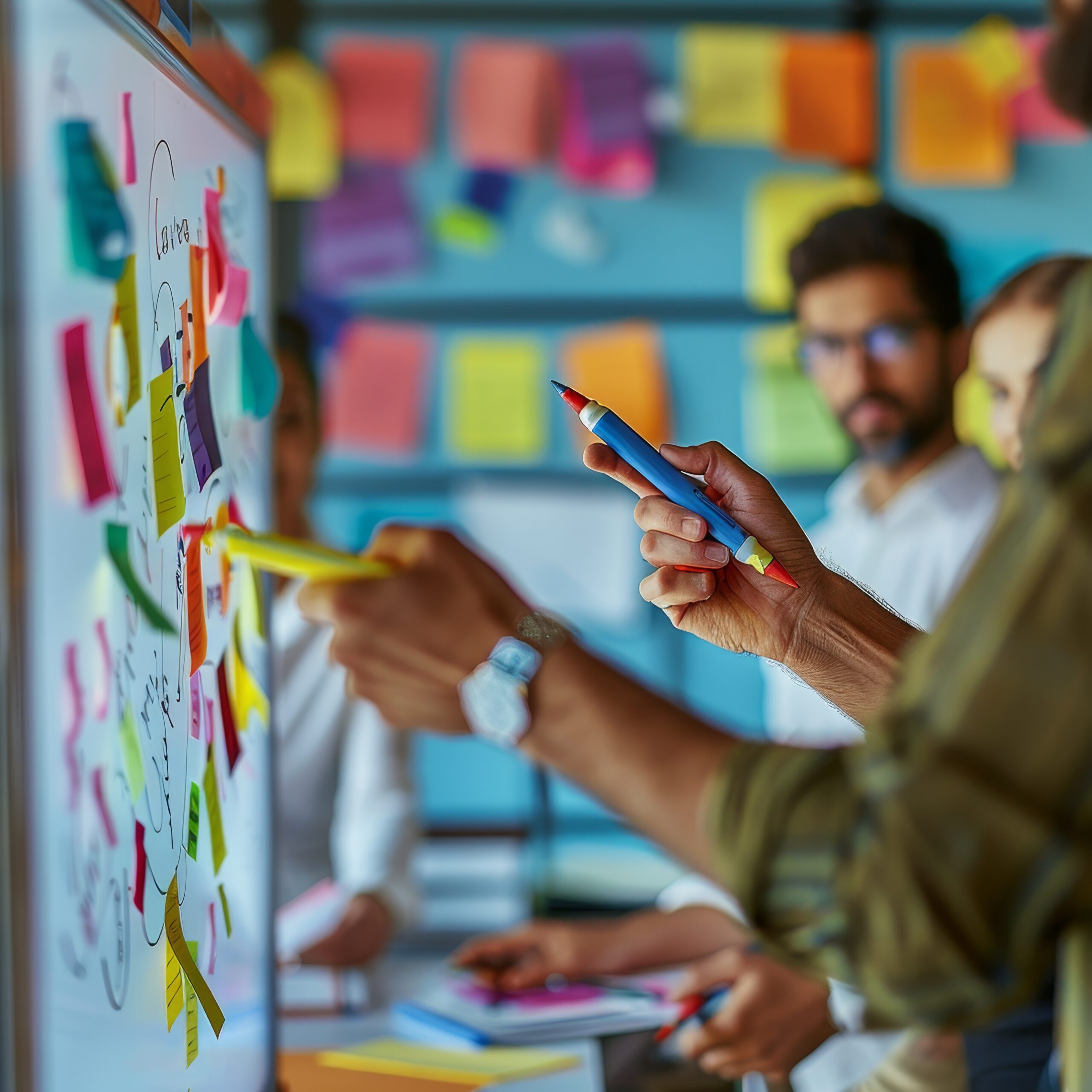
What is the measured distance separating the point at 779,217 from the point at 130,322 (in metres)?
1.76

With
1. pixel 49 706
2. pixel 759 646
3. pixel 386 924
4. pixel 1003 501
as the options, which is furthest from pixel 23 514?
pixel 386 924

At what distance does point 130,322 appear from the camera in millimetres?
518

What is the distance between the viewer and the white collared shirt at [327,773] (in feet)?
4.70

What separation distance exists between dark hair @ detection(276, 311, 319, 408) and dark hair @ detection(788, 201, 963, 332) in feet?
2.29

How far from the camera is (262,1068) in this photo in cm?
79

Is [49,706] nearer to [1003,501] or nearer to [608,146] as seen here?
[1003,501]

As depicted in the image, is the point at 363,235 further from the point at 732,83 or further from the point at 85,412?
the point at 85,412

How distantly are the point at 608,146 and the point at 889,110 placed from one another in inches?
19.8

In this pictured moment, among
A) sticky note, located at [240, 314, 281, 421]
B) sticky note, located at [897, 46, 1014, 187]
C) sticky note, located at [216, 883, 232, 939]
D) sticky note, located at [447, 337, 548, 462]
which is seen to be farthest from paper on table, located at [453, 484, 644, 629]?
sticky note, located at [216, 883, 232, 939]

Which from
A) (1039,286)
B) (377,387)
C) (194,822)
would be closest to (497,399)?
(377,387)

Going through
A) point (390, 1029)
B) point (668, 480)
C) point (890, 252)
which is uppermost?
point (890, 252)

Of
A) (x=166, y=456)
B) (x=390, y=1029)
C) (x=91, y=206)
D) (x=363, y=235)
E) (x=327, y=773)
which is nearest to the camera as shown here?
(x=91, y=206)

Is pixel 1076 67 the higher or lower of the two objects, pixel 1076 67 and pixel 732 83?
the lower

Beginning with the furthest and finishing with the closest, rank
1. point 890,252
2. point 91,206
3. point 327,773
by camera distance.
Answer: point 890,252 → point 327,773 → point 91,206
